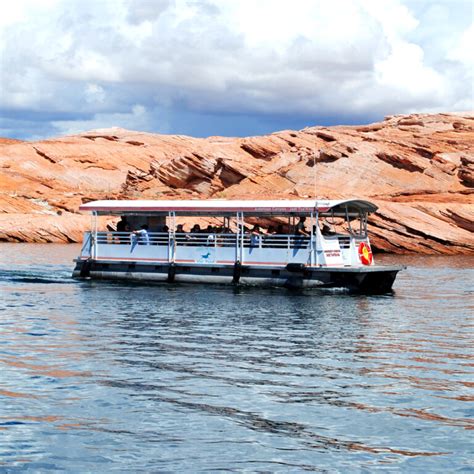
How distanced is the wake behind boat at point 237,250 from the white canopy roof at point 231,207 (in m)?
0.04

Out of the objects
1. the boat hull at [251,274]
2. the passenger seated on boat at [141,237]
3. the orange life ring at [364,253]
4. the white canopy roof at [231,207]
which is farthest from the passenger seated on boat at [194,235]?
the orange life ring at [364,253]

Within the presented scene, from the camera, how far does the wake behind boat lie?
115 ft

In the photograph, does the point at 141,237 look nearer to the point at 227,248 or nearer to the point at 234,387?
the point at 227,248

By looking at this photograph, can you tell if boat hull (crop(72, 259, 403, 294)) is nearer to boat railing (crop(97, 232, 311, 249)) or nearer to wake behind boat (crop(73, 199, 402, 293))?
wake behind boat (crop(73, 199, 402, 293))

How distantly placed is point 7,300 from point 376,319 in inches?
498

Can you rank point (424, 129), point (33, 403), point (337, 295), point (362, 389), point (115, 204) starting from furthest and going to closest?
point (424, 129)
point (115, 204)
point (337, 295)
point (362, 389)
point (33, 403)

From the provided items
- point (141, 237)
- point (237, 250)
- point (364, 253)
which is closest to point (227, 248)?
point (237, 250)

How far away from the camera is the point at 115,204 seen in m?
39.3

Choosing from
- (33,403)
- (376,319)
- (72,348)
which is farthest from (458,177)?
(33,403)

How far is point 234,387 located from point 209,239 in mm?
21929

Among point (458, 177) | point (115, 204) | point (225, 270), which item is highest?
point (458, 177)

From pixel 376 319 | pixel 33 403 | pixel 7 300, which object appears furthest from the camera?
pixel 7 300

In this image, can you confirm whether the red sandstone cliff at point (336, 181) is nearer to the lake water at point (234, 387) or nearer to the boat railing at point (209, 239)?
the boat railing at point (209, 239)

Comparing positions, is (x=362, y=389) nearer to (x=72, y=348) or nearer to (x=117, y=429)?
(x=117, y=429)
